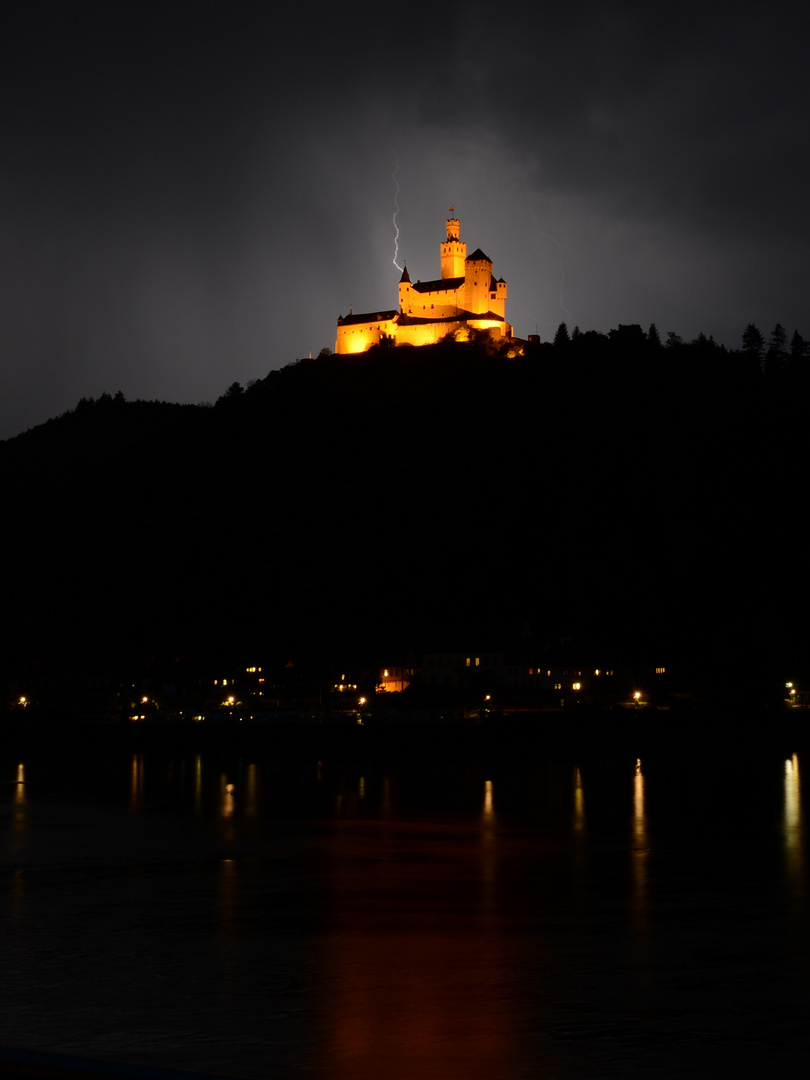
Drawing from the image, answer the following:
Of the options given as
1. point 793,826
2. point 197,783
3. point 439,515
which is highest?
point 439,515

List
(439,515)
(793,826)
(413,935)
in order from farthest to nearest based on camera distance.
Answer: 1. (439,515)
2. (793,826)
3. (413,935)

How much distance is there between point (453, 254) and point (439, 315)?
46.3 feet

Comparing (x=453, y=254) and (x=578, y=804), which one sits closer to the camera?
(x=578, y=804)

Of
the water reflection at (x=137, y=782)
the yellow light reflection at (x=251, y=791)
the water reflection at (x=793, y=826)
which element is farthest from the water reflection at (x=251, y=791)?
the water reflection at (x=793, y=826)

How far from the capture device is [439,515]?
127812 millimetres

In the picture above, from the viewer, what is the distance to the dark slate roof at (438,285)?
15012cm

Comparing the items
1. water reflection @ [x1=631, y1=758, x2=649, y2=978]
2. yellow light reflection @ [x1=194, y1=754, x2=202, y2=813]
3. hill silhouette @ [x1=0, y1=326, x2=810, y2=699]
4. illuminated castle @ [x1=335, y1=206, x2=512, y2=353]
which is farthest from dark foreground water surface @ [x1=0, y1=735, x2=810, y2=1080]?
illuminated castle @ [x1=335, y1=206, x2=512, y2=353]

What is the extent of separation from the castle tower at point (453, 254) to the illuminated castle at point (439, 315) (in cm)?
408

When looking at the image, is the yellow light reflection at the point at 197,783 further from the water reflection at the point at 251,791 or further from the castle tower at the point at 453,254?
the castle tower at the point at 453,254

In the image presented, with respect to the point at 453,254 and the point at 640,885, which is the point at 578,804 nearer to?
the point at 640,885

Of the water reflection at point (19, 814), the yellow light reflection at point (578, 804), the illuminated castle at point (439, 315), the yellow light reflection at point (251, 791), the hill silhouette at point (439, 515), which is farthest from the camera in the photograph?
the illuminated castle at point (439, 315)

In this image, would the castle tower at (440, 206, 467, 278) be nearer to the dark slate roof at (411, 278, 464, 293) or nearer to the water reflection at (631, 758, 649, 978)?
the dark slate roof at (411, 278, 464, 293)

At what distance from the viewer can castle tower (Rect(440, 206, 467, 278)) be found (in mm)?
157750

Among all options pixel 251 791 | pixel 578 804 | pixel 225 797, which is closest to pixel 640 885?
pixel 578 804
